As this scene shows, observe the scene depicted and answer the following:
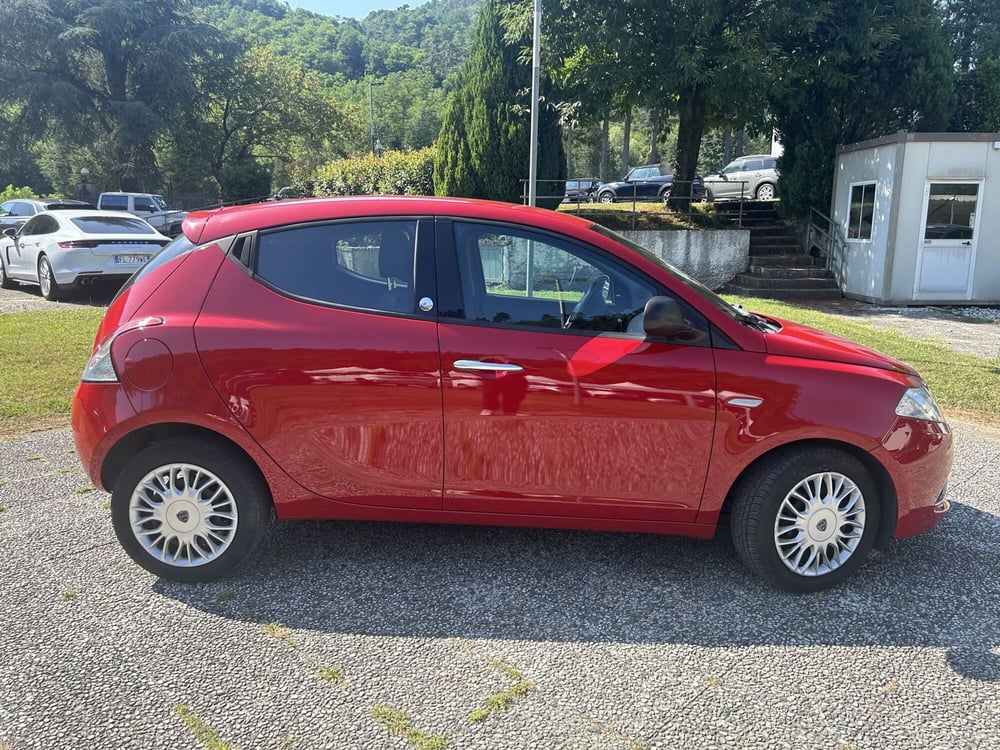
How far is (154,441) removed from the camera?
3373mm

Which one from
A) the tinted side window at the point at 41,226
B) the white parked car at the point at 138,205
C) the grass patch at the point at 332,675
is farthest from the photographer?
the white parked car at the point at 138,205

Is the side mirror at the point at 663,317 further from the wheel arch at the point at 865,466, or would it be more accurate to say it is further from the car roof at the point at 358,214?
the wheel arch at the point at 865,466

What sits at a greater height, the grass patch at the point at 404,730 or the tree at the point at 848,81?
the tree at the point at 848,81

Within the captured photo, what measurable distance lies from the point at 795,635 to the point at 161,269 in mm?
3278

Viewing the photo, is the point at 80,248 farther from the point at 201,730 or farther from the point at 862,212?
the point at 862,212

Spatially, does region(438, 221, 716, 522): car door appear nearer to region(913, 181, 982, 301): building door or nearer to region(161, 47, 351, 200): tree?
region(913, 181, 982, 301): building door

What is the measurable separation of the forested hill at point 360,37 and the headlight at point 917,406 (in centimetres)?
7645

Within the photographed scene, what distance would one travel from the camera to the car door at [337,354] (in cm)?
321

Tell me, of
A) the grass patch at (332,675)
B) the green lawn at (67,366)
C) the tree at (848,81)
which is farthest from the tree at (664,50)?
the grass patch at (332,675)

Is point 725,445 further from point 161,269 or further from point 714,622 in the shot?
point 161,269

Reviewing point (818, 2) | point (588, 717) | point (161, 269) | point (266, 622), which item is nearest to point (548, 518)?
point (588, 717)

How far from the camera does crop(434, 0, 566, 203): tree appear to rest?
63.2ft

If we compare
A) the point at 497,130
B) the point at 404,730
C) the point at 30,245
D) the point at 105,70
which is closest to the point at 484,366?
the point at 404,730

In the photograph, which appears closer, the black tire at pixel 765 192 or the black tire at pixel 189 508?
the black tire at pixel 189 508
